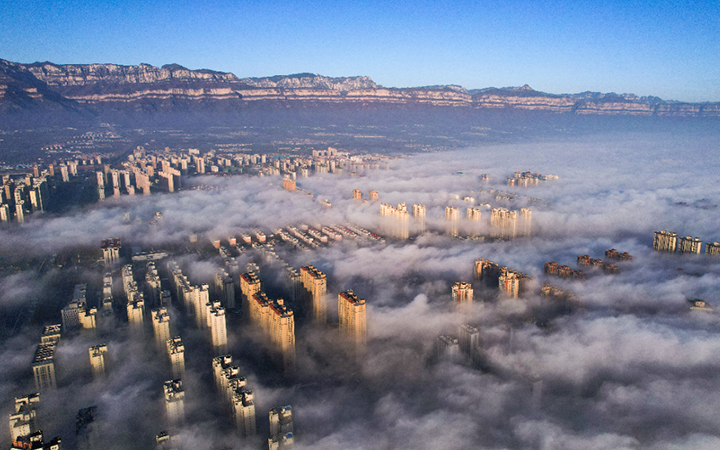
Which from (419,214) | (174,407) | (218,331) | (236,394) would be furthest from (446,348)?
(419,214)

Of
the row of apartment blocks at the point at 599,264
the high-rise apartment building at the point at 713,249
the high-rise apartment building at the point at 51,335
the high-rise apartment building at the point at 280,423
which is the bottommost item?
the high-rise apartment building at the point at 280,423

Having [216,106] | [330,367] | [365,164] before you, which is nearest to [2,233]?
[330,367]

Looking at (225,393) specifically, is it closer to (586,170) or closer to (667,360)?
(667,360)

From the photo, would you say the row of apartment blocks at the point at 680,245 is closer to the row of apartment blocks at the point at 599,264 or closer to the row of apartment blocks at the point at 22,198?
the row of apartment blocks at the point at 599,264

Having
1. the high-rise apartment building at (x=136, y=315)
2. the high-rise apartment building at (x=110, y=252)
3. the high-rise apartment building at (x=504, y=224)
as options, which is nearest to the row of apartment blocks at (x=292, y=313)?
the high-rise apartment building at (x=136, y=315)

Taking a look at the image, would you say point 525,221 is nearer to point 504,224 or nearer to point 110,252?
point 504,224
